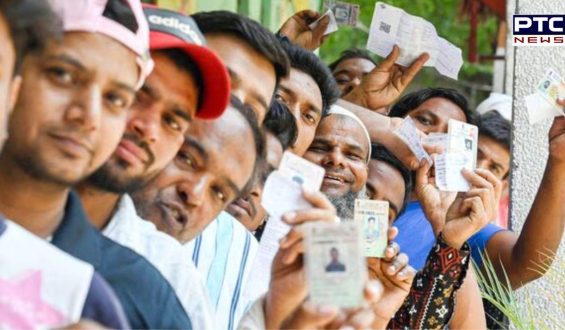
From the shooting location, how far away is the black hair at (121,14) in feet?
7.47

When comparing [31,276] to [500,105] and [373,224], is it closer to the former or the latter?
[373,224]

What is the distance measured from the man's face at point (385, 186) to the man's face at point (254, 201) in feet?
2.26

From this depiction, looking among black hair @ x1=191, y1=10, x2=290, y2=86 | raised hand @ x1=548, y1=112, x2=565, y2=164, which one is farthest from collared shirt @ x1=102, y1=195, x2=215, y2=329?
raised hand @ x1=548, y1=112, x2=565, y2=164

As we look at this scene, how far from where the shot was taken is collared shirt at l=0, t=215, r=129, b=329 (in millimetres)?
1817

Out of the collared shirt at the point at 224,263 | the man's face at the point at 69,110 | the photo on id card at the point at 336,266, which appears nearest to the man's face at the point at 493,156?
the collared shirt at the point at 224,263

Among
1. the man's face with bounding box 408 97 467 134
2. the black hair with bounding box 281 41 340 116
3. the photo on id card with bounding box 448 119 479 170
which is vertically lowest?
the photo on id card with bounding box 448 119 479 170

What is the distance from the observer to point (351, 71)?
4.79m

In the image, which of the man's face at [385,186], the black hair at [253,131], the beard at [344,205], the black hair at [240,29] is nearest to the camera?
the black hair at [253,131]

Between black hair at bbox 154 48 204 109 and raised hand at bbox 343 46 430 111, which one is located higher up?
raised hand at bbox 343 46 430 111

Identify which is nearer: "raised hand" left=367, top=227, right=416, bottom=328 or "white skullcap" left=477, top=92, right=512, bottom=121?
"raised hand" left=367, top=227, right=416, bottom=328

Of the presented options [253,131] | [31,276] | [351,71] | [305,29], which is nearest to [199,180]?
[253,131]

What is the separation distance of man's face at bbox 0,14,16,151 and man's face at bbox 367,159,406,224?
222 cm

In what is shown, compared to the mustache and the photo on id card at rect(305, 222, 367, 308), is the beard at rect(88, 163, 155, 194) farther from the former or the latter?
the photo on id card at rect(305, 222, 367, 308)

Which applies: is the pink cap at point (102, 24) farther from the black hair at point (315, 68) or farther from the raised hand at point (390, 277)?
the black hair at point (315, 68)
